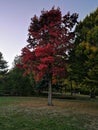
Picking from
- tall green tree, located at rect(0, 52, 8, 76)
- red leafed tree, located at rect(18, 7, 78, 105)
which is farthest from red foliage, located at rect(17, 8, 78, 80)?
tall green tree, located at rect(0, 52, 8, 76)

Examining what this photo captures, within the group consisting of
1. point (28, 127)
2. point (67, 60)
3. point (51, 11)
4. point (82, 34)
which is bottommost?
point (28, 127)

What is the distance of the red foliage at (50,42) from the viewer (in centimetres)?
2433

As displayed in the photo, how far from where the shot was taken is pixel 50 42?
24.8 metres

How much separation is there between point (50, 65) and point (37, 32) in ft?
11.4

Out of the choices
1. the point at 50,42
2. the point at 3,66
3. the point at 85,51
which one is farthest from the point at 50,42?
the point at 3,66

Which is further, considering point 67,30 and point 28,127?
point 67,30

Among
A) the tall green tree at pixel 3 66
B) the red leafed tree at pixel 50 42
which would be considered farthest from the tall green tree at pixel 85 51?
the tall green tree at pixel 3 66

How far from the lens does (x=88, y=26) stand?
23.7 metres

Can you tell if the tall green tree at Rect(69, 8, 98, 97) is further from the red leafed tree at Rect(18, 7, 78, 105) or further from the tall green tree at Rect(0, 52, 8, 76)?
the tall green tree at Rect(0, 52, 8, 76)

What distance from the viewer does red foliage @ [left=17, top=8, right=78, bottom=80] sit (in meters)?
24.3

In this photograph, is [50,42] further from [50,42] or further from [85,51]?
[85,51]

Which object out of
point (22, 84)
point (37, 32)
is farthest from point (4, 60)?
point (37, 32)

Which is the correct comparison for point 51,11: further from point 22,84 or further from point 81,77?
point 22,84

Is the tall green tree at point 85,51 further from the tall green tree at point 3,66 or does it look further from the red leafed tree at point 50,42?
the tall green tree at point 3,66
